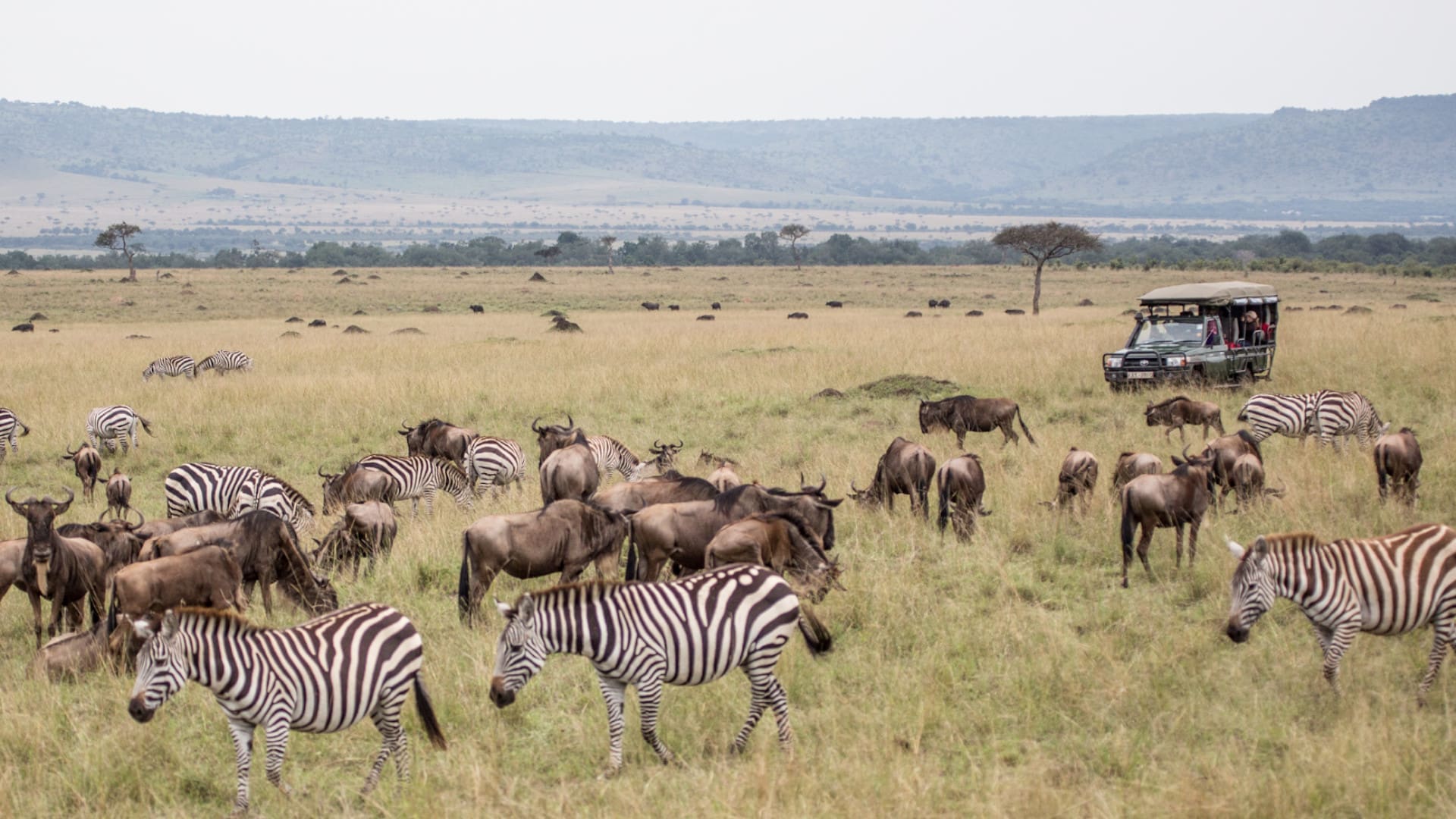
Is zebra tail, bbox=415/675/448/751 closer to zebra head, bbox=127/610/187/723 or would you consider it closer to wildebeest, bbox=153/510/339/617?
zebra head, bbox=127/610/187/723

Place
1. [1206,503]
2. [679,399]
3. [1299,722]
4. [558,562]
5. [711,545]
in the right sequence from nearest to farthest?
[1299,722]
[711,545]
[558,562]
[1206,503]
[679,399]

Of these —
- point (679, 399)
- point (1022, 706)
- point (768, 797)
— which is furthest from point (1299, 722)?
point (679, 399)

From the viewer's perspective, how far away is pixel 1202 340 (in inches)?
775

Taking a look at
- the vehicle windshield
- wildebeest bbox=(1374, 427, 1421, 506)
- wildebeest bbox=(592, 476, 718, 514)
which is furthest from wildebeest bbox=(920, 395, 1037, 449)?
wildebeest bbox=(592, 476, 718, 514)

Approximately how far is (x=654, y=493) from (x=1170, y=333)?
1281 cm

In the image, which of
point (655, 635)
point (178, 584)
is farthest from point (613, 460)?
point (655, 635)

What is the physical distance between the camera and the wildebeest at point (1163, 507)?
924 centimetres

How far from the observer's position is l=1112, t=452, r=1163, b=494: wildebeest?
10922 mm

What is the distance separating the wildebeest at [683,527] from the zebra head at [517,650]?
95.1 inches

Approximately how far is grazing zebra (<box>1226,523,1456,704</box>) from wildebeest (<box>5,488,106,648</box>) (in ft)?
24.3

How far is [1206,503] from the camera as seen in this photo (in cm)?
949

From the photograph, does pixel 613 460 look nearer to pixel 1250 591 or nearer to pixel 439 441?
pixel 439 441

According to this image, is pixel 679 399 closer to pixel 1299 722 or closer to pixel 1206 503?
pixel 1206 503

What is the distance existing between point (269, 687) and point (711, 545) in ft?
9.23
